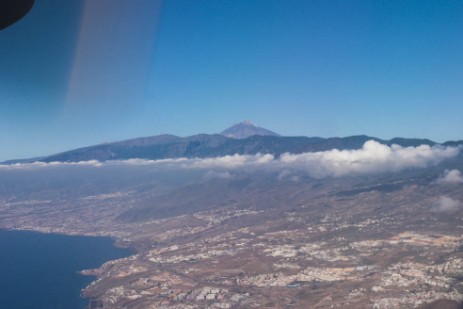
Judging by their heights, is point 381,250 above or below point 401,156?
below

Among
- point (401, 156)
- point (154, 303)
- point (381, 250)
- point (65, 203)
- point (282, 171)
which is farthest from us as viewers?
point (282, 171)

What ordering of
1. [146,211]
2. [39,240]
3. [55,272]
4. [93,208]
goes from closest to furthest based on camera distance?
[55,272]
[39,240]
[146,211]
[93,208]

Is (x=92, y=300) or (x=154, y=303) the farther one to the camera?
(x=92, y=300)

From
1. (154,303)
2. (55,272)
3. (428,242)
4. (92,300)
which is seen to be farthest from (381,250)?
(55,272)

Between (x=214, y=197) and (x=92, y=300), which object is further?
(x=214, y=197)

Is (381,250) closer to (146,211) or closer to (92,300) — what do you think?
(92,300)

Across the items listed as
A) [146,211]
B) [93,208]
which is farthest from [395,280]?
[93,208]

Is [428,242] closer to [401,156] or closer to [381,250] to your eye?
[381,250]
